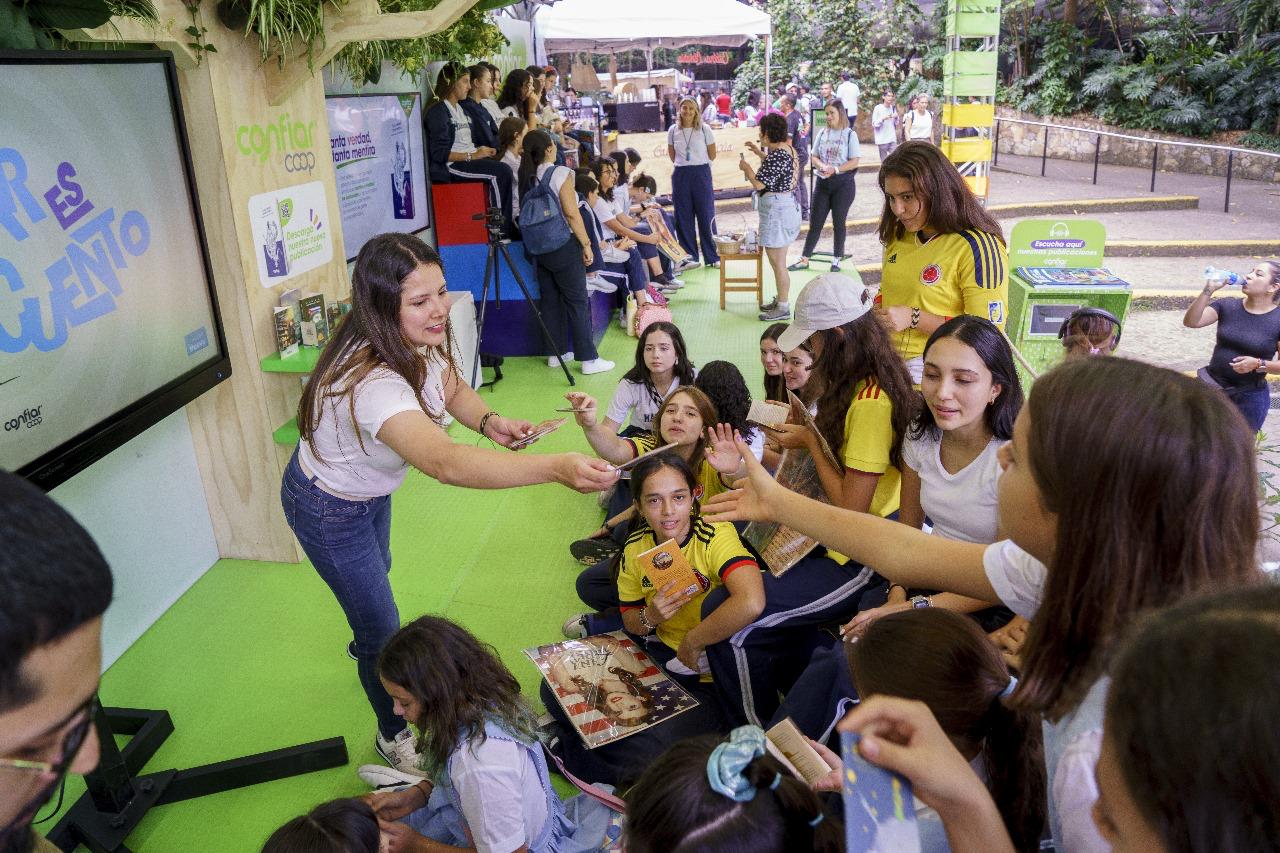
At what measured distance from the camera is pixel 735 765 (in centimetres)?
131

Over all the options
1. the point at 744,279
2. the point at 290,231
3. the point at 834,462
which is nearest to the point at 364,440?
the point at 834,462

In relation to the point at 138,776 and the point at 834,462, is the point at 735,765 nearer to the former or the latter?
the point at 834,462

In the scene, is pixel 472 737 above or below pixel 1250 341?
below

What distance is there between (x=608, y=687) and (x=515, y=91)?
5.78 meters

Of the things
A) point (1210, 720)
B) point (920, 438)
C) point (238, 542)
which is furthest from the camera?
point (238, 542)

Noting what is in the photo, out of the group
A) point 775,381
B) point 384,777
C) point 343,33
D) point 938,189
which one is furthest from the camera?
point 775,381

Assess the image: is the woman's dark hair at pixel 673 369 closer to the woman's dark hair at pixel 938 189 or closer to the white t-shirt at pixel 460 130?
the woman's dark hair at pixel 938 189

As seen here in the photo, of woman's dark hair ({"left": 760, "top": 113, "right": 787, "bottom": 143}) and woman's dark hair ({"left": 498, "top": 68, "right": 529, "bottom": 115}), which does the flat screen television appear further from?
woman's dark hair ({"left": 760, "top": 113, "right": 787, "bottom": 143})

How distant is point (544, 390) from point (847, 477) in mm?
3713

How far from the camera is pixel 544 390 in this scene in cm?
625

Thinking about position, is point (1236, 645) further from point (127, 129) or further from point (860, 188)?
point (860, 188)

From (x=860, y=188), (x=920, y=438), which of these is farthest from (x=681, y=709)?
(x=860, y=188)

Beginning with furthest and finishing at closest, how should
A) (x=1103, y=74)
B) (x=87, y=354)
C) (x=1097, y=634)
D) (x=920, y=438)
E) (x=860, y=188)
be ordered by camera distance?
(x=1103, y=74)
(x=860, y=188)
(x=87, y=354)
(x=920, y=438)
(x=1097, y=634)

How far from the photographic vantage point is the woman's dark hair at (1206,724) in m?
0.70
